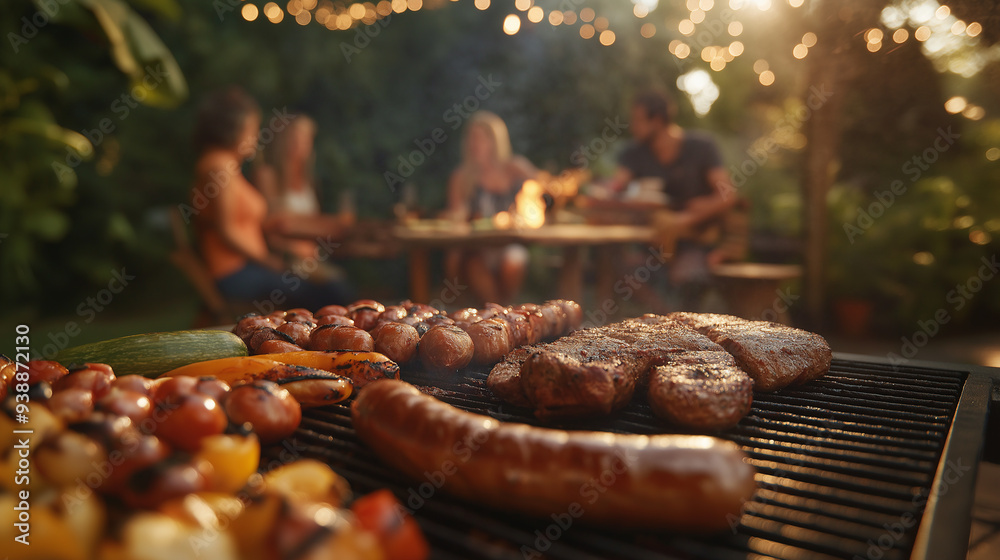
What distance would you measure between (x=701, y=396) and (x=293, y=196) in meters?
7.32

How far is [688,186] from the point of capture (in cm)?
816

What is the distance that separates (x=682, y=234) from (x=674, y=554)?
668 cm

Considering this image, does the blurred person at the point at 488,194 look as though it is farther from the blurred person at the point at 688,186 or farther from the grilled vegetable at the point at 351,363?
the grilled vegetable at the point at 351,363

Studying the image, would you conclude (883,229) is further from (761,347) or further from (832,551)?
(832,551)

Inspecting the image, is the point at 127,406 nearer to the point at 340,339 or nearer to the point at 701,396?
the point at 340,339

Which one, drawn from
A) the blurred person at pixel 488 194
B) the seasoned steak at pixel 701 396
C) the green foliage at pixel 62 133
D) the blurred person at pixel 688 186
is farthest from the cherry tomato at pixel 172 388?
the blurred person at pixel 688 186

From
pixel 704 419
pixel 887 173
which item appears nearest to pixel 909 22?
pixel 887 173

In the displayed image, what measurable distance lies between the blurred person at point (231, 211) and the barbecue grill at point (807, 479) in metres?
4.01

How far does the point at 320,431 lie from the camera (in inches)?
75.4

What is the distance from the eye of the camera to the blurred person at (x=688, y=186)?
782 cm

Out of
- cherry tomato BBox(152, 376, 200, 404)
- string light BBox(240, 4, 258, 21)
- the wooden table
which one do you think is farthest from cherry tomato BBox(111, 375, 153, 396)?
string light BBox(240, 4, 258, 21)

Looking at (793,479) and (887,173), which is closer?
(793,479)

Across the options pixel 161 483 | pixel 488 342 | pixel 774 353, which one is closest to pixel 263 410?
pixel 161 483

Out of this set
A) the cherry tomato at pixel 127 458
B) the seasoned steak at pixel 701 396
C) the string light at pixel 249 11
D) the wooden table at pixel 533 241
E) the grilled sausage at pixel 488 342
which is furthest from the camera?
Result: the string light at pixel 249 11
